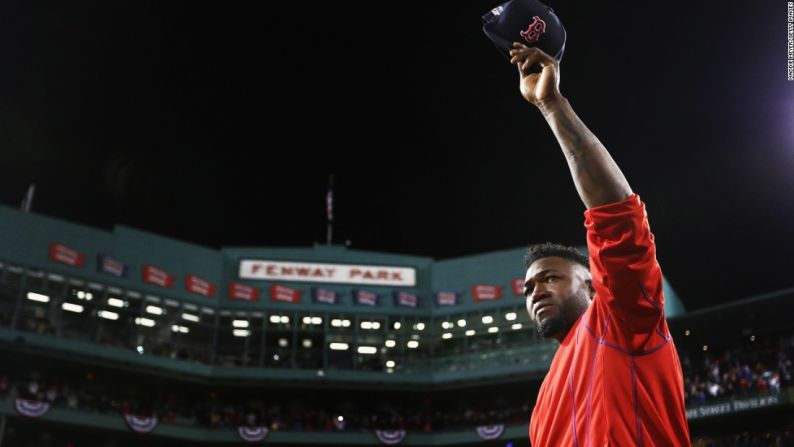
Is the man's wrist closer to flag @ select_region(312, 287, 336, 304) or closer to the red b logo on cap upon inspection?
the red b logo on cap

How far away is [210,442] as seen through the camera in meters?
39.8

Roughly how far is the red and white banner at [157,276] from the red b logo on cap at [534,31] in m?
42.2

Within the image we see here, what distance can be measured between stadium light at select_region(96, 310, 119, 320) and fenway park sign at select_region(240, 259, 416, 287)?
26.4 feet

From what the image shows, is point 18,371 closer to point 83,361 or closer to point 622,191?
point 83,361

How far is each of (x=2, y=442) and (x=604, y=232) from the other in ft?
127

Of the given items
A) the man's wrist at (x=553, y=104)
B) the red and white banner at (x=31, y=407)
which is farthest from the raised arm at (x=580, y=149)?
the red and white banner at (x=31, y=407)

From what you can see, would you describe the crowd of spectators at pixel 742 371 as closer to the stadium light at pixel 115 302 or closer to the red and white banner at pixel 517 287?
the red and white banner at pixel 517 287

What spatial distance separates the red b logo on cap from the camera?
3.52 metres

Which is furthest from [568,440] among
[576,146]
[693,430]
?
[693,430]

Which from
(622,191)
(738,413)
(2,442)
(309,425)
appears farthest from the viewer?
(309,425)

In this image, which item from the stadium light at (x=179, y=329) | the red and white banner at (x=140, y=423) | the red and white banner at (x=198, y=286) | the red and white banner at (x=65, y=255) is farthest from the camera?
the red and white banner at (x=198, y=286)

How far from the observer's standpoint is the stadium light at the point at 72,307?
40188mm

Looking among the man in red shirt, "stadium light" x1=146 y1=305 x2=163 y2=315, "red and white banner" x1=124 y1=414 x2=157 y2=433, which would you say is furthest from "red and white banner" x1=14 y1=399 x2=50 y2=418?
the man in red shirt

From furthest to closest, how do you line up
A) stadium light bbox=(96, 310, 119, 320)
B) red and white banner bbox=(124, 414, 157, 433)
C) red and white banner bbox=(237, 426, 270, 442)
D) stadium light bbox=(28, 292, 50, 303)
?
stadium light bbox=(96, 310, 119, 320)
red and white banner bbox=(237, 426, 270, 442)
stadium light bbox=(28, 292, 50, 303)
red and white banner bbox=(124, 414, 157, 433)
